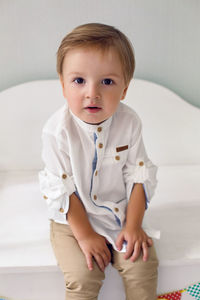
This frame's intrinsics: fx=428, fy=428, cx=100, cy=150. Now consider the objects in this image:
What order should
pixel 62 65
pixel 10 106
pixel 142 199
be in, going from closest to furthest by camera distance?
pixel 62 65 < pixel 142 199 < pixel 10 106

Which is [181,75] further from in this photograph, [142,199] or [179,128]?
[142,199]

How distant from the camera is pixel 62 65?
1.05 m

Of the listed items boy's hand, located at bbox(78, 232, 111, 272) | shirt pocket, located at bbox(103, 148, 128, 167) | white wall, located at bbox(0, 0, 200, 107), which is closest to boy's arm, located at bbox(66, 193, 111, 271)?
boy's hand, located at bbox(78, 232, 111, 272)

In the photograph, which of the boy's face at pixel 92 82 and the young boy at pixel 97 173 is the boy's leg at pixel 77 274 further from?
the boy's face at pixel 92 82

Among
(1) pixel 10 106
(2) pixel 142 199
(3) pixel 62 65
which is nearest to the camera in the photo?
(3) pixel 62 65

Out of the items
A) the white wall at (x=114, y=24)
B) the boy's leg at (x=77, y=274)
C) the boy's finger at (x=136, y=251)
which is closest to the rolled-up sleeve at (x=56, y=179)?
the boy's leg at (x=77, y=274)

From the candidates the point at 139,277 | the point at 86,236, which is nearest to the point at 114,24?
the point at 86,236

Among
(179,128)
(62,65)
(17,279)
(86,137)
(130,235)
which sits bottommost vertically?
(17,279)

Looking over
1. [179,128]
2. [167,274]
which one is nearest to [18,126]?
[179,128]

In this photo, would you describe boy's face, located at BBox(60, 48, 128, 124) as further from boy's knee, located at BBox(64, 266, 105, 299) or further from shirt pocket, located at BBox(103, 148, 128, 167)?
boy's knee, located at BBox(64, 266, 105, 299)

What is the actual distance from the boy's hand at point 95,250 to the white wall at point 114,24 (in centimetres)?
69

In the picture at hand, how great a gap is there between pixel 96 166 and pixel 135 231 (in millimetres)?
200

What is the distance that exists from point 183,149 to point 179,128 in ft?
Answer: 0.27

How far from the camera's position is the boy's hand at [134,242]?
42.6 inches
